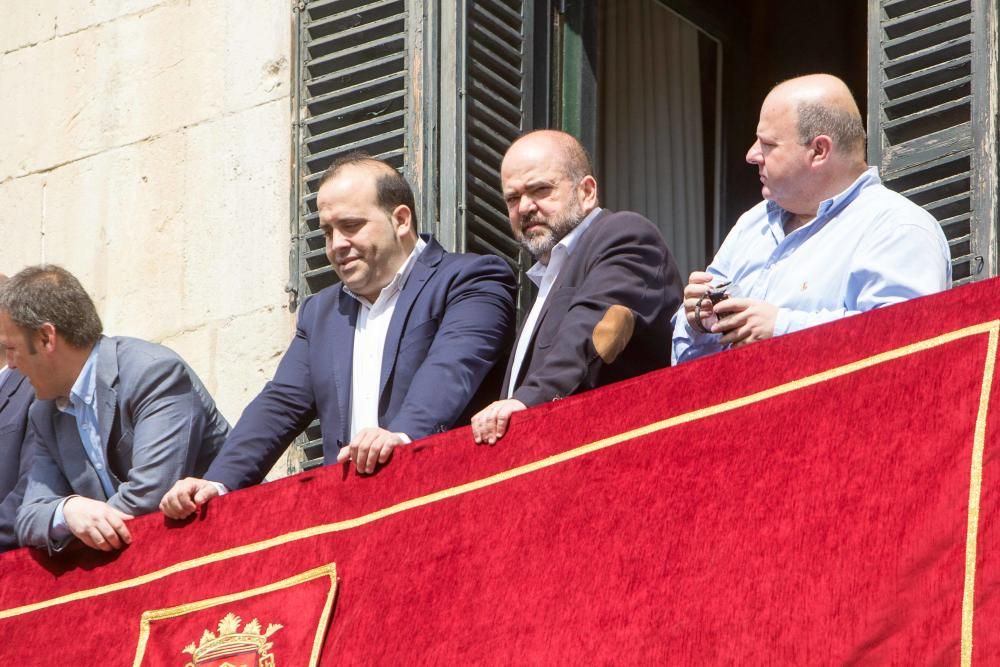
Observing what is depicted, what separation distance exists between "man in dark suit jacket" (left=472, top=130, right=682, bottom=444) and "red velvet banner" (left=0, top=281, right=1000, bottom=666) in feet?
0.59

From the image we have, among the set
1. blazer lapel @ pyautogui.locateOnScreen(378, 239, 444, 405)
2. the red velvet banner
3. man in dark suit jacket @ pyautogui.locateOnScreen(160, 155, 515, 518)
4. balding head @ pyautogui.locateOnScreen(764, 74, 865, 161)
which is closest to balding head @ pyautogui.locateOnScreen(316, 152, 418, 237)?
man in dark suit jacket @ pyautogui.locateOnScreen(160, 155, 515, 518)

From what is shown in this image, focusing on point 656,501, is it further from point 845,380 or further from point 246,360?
point 246,360

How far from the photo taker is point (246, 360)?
8.16 meters

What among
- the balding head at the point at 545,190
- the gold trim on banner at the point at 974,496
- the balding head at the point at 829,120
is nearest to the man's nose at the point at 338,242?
the balding head at the point at 545,190

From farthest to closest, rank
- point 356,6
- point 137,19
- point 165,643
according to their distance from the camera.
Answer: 1. point 137,19
2. point 356,6
3. point 165,643

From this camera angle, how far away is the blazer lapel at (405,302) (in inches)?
261

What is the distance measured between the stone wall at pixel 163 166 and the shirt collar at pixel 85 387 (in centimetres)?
107

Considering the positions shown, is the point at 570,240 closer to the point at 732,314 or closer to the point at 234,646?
the point at 732,314

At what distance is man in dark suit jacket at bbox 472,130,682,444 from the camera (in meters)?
6.07

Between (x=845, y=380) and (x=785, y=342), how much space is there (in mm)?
190

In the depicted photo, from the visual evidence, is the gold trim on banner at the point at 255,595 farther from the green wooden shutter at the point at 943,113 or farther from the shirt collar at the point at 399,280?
the green wooden shutter at the point at 943,113

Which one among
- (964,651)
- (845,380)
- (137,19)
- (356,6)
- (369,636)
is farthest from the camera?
(137,19)

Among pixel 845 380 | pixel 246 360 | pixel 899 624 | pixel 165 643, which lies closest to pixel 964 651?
pixel 899 624

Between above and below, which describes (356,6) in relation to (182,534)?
above
